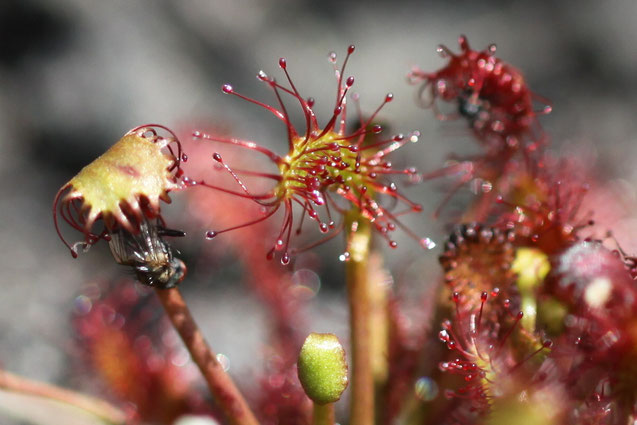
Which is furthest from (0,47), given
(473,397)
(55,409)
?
(473,397)

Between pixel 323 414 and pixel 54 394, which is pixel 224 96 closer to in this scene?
pixel 54 394

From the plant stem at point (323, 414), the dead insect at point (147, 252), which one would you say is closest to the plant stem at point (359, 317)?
the plant stem at point (323, 414)

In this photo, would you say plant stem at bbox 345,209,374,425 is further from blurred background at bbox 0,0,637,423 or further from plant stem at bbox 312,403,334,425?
blurred background at bbox 0,0,637,423

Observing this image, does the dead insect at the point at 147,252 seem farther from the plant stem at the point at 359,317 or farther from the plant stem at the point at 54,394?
the plant stem at the point at 54,394

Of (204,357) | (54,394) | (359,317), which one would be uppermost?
(359,317)

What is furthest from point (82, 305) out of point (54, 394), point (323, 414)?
point (323, 414)

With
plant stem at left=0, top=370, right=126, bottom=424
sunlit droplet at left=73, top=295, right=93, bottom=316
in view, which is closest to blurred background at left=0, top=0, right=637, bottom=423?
sunlit droplet at left=73, top=295, right=93, bottom=316
